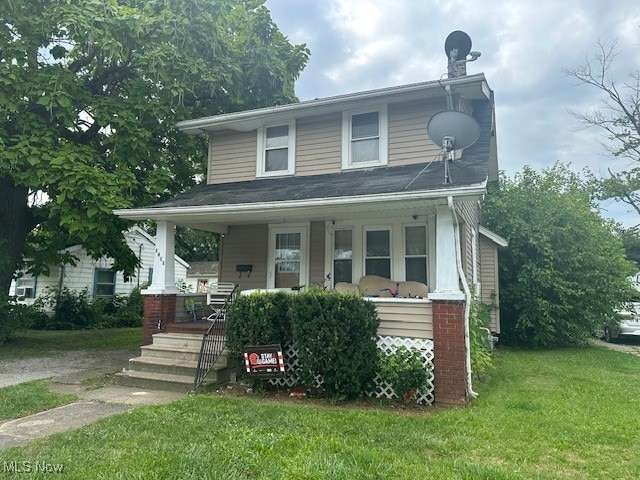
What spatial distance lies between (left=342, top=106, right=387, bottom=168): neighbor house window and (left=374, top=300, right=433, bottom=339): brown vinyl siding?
3.52 m

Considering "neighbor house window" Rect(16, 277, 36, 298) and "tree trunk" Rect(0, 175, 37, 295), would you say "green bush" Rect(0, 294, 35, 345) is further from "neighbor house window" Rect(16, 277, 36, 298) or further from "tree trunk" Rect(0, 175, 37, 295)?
"neighbor house window" Rect(16, 277, 36, 298)

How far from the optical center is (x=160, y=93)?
10.8m

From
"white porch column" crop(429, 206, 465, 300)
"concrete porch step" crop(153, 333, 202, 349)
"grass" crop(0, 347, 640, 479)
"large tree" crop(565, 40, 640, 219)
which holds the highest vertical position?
"large tree" crop(565, 40, 640, 219)

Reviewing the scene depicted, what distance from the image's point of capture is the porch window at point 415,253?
8234 mm

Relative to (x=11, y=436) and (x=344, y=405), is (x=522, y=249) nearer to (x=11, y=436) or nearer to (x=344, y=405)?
(x=344, y=405)

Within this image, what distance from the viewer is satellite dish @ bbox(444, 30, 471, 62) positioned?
991cm

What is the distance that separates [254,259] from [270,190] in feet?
6.31

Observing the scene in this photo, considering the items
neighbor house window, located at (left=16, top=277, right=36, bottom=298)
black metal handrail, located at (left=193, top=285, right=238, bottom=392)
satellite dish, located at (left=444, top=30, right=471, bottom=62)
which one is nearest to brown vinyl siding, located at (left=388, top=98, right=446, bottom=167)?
satellite dish, located at (left=444, top=30, right=471, bottom=62)

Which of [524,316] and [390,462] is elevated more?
[524,316]

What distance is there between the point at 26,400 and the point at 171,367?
6.38 ft

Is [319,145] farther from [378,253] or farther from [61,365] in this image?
[61,365]

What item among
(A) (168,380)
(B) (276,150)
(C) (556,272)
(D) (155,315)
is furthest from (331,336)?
(C) (556,272)

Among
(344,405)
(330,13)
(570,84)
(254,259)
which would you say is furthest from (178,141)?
(570,84)

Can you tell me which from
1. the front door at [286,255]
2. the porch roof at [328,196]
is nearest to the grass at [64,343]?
the porch roof at [328,196]
